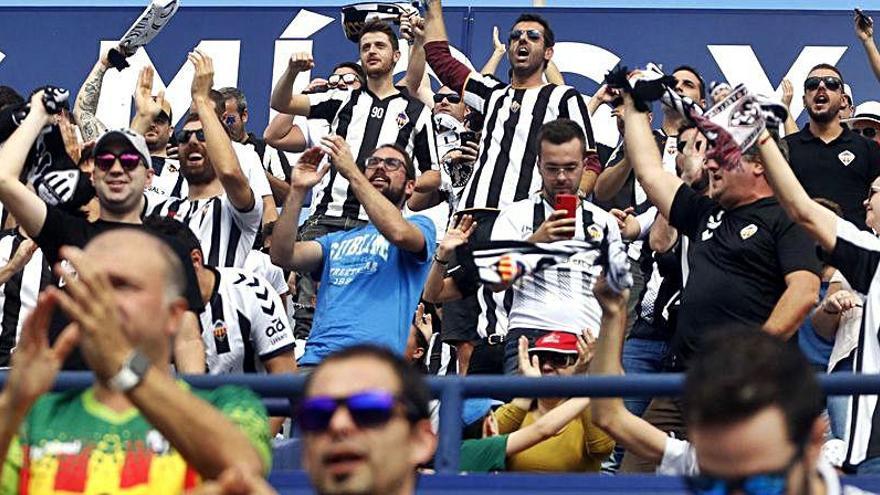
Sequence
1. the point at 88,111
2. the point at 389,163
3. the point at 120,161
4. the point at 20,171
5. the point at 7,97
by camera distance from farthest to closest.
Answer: the point at 88,111
the point at 7,97
the point at 389,163
the point at 120,161
the point at 20,171

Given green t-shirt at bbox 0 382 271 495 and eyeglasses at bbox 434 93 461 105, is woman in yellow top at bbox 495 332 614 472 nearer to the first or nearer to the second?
green t-shirt at bbox 0 382 271 495

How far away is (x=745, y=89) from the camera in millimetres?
6449

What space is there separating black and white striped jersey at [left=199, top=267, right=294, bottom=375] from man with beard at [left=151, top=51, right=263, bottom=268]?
32.2 inches

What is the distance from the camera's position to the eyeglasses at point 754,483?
345cm

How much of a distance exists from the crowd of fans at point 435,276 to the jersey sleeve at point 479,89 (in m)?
0.03

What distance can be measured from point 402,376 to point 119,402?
92 cm

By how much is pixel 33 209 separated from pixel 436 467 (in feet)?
7.12

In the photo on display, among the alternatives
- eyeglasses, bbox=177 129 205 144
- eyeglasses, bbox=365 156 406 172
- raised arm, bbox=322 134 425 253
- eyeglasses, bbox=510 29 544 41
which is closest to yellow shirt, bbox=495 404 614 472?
raised arm, bbox=322 134 425 253

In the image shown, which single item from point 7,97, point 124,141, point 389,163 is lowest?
point 124,141

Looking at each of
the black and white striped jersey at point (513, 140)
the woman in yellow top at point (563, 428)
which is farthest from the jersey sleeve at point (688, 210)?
the black and white striped jersey at point (513, 140)

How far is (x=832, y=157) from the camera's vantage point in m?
9.91

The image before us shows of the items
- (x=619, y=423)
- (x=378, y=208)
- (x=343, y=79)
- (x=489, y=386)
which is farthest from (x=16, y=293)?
(x=619, y=423)

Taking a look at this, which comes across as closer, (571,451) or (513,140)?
(571,451)

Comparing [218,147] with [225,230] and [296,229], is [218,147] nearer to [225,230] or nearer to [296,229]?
[225,230]
